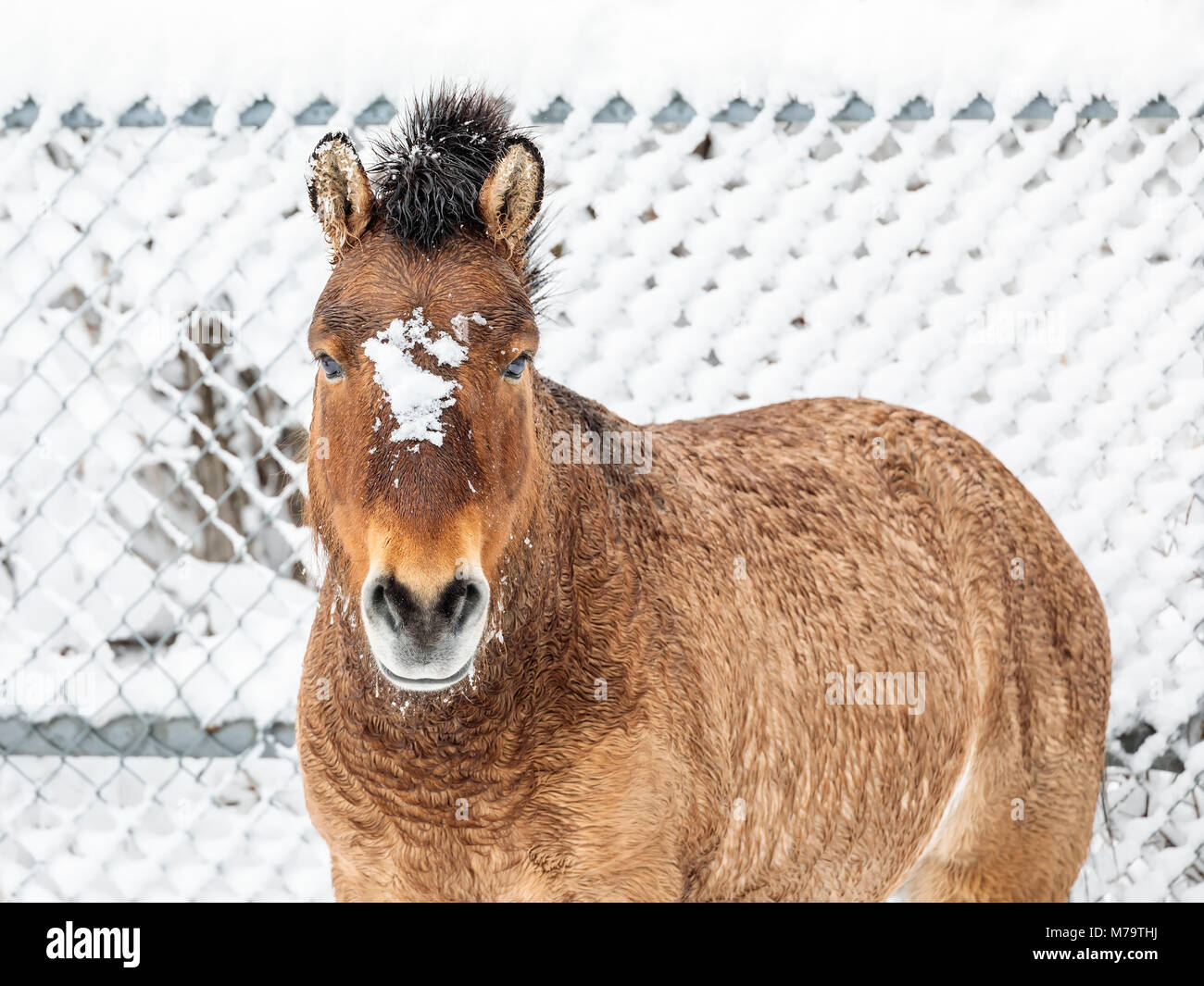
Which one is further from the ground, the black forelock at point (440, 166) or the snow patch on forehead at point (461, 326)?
the black forelock at point (440, 166)

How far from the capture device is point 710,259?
12.3 feet

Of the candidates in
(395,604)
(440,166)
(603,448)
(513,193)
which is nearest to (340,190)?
(440,166)

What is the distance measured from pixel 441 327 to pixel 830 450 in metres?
1.45

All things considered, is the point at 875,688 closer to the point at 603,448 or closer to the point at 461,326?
the point at 603,448

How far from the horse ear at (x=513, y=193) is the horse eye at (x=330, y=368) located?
40cm

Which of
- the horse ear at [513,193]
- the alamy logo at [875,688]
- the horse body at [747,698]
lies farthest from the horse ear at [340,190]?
the alamy logo at [875,688]

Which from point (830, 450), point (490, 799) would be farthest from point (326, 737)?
point (830, 450)

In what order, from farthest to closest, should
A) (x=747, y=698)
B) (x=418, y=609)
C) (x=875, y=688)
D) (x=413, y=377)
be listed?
(x=875, y=688) < (x=747, y=698) < (x=413, y=377) < (x=418, y=609)

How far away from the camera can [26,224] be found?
12.2ft

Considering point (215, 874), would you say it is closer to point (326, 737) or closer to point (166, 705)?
point (166, 705)

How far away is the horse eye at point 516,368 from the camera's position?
1.95m

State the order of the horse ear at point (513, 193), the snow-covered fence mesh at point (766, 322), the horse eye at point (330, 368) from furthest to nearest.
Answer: the snow-covered fence mesh at point (766, 322) → the horse ear at point (513, 193) → the horse eye at point (330, 368)

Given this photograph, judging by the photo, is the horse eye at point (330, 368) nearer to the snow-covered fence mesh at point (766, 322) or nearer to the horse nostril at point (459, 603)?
the horse nostril at point (459, 603)
